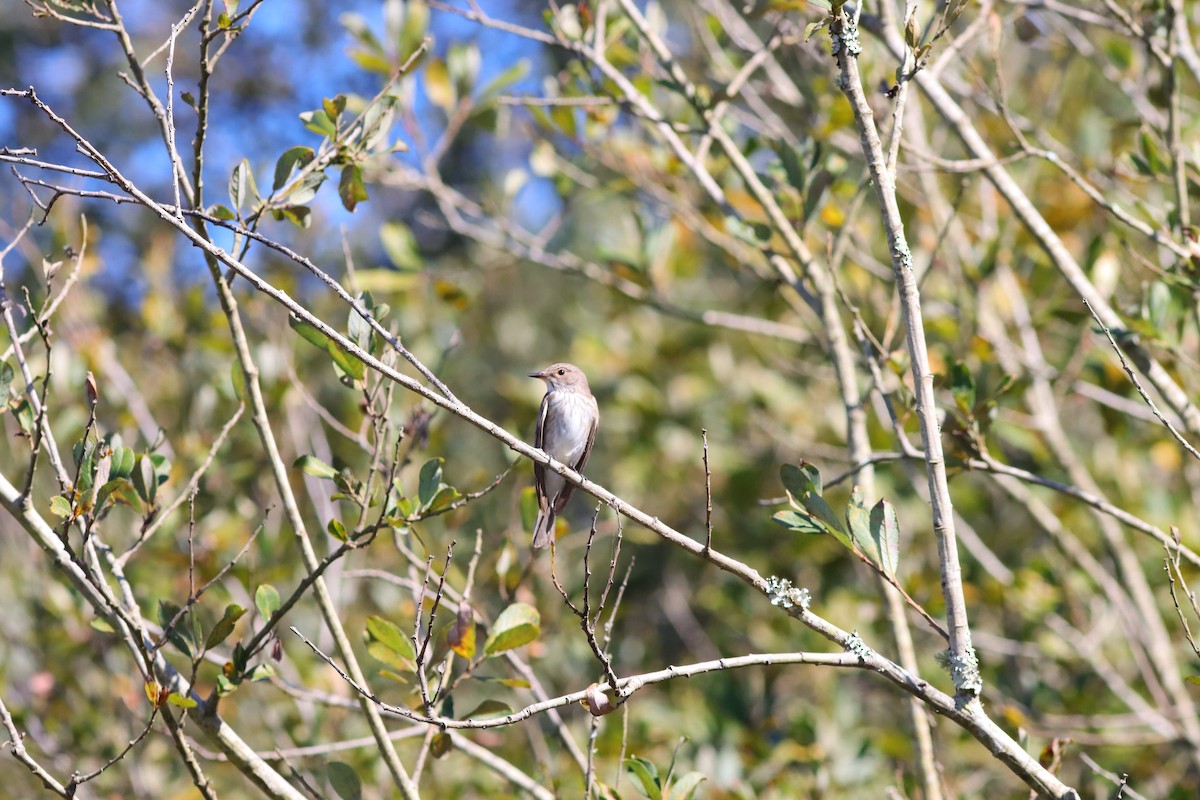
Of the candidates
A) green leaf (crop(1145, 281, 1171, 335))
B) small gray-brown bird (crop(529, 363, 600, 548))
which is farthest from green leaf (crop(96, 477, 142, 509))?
green leaf (crop(1145, 281, 1171, 335))

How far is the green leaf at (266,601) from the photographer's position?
2.89 meters

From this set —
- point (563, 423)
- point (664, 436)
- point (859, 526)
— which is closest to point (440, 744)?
point (859, 526)

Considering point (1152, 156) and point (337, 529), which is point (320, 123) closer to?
point (337, 529)

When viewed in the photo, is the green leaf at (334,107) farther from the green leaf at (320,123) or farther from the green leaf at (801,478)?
the green leaf at (801,478)

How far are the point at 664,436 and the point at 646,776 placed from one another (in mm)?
4434

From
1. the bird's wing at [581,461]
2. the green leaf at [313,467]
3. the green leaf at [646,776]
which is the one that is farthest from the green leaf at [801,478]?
the bird's wing at [581,461]

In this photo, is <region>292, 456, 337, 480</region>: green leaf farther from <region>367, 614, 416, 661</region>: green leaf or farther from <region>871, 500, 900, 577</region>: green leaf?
<region>871, 500, 900, 577</region>: green leaf

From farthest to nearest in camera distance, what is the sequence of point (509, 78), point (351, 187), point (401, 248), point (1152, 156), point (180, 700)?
1. point (401, 248)
2. point (509, 78)
3. point (1152, 156)
4. point (351, 187)
5. point (180, 700)

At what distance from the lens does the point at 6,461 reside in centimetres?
726

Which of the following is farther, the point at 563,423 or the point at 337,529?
the point at 563,423

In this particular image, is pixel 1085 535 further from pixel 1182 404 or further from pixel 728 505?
pixel 1182 404

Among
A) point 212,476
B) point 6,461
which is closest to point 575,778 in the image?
point 212,476

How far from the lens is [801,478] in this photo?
2611 millimetres

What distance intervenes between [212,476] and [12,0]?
27.6 ft
